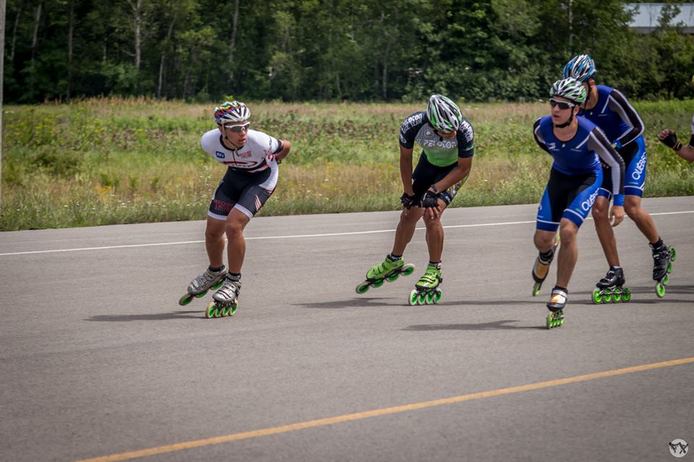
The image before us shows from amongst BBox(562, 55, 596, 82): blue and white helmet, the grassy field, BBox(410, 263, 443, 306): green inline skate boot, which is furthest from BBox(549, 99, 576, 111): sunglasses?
the grassy field

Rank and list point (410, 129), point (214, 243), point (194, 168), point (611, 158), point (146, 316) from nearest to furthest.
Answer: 1. point (611, 158)
2. point (146, 316)
3. point (214, 243)
4. point (410, 129)
5. point (194, 168)

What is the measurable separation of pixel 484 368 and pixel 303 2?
83650 mm

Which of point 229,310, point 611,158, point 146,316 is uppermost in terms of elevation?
point 611,158

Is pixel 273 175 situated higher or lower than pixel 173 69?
higher

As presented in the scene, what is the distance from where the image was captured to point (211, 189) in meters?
22.7

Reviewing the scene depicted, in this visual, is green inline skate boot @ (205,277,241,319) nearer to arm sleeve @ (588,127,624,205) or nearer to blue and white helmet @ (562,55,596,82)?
arm sleeve @ (588,127,624,205)

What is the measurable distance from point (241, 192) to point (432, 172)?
1.78 meters

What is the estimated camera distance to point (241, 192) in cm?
1069

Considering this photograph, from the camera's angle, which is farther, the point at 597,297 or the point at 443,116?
the point at 597,297

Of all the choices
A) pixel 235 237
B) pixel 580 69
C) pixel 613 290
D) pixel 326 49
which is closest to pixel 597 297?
pixel 613 290

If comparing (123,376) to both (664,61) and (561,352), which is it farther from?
(664,61)

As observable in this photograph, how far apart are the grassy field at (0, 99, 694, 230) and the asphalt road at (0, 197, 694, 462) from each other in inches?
222

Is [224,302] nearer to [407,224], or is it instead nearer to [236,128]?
[236,128]

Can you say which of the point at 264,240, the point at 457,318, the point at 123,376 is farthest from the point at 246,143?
the point at 264,240
